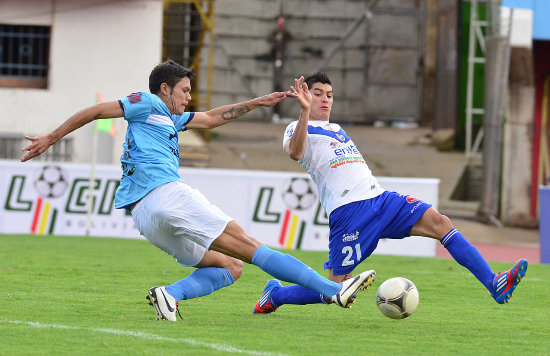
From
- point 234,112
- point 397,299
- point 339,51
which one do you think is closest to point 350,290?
point 397,299

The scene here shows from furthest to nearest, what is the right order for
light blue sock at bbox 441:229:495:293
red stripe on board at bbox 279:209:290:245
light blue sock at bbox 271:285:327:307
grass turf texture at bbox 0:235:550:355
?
red stripe on board at bbox 279:209:290:245 < light blue sock at bbox 271:285:327:307 < light blue sock at bbox 441:229:495:293 < grass turf texture at bbox 0:235:550:355

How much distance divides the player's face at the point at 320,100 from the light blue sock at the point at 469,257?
54.3 inches

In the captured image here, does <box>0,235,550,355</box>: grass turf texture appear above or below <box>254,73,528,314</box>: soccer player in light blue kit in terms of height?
below

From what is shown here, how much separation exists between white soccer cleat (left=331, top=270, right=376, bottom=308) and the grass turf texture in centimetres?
23

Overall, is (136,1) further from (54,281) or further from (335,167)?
(335,167)

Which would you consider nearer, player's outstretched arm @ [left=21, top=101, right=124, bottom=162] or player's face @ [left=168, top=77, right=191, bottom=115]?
player's outstretched arm @ [left=21, top=101, right=124, bottom=162]

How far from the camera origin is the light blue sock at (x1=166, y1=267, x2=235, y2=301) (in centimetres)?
719

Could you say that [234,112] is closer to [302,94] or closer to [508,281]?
[302,94]

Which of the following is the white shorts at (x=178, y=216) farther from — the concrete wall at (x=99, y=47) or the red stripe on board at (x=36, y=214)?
the concrete wall at (x=99, y=47)

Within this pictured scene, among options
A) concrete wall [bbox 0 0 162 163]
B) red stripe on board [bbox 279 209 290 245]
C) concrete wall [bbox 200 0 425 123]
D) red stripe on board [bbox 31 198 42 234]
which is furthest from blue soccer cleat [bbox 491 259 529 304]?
concrete wall [bbox 200 0 425 123]

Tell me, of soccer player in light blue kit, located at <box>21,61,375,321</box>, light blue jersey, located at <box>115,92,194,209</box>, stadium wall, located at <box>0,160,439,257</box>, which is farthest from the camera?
stadium wall, located at <box>0,160,439,257</box>

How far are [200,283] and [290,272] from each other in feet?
2.58

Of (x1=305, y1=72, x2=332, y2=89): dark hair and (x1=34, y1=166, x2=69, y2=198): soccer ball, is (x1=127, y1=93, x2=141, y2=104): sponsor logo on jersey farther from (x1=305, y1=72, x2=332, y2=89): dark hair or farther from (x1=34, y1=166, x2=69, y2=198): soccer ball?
(x1=34, y1=166, x2=69, y2=198): soccer ball

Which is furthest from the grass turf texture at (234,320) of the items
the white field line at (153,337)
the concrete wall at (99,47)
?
the concrete wall at (99,47)
